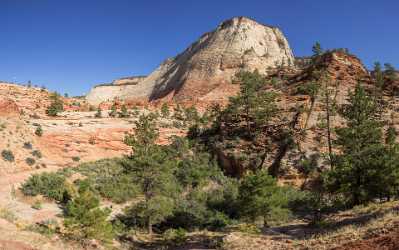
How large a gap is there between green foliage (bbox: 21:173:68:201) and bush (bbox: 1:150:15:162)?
4016mm

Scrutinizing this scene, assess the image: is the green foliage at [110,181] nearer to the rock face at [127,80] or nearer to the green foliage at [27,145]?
the green foliage at [27,145]

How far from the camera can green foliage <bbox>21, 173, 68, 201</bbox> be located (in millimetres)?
30042

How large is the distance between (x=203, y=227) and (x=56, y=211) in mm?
10936

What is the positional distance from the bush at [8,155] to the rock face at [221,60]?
42.2m

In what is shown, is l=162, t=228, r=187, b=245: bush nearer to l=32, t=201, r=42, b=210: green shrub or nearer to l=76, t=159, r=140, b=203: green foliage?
l=76, t=159, r=140, b=203: green foliage

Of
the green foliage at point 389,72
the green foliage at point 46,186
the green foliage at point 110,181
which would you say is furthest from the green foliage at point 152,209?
the green foliage at point 389,72

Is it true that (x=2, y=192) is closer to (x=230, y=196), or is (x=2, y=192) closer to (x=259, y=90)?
(x=230, y=196)

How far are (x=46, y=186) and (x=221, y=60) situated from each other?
58.0 metres

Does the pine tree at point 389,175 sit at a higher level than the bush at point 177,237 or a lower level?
higher

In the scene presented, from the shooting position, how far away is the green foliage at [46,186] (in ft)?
98.6

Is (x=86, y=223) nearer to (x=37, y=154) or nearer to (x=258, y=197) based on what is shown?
(x=258, y=197)

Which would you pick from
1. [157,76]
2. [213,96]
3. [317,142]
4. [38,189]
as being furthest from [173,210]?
[157,76]

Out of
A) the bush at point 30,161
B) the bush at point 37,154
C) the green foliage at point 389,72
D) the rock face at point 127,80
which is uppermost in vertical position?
the rock face at point 127,80

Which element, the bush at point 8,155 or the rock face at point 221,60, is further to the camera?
the rock face at point 221,60
